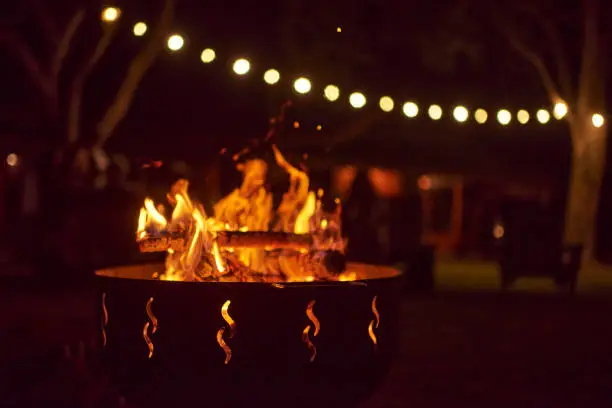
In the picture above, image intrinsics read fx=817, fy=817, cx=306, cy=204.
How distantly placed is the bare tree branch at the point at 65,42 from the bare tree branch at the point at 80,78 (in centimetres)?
39

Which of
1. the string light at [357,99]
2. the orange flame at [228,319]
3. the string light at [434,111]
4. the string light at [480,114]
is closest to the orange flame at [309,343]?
the orange flame at [228,319]

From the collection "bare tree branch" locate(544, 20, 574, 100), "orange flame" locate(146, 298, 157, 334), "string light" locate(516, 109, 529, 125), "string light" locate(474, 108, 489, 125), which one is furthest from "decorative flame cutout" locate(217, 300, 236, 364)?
"bare tree branch" locate(544, 20, 574, 100)

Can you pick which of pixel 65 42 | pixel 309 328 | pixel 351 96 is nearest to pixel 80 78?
pixel 65 42

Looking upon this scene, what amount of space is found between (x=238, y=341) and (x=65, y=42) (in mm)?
12358

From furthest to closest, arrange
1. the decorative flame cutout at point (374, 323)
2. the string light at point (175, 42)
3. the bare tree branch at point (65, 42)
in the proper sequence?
Result: 1. the bare tree branch at point (65, 42)
2. the string light at point (175, 42)
3. the decorative flame cutout at point (374, 323)

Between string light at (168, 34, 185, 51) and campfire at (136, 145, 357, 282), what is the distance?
1117 millimetres

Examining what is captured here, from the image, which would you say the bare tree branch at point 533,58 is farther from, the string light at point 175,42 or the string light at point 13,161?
the string light at point 175,42

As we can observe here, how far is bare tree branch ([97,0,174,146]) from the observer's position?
14.6 meters

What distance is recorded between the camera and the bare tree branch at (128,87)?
1456cm

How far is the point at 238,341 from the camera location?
3.32 meters

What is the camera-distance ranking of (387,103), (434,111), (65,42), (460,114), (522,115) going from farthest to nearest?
(65,42) → (460,114) → (522,115) → (434,111) → (387,103)

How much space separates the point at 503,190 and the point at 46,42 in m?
12.4

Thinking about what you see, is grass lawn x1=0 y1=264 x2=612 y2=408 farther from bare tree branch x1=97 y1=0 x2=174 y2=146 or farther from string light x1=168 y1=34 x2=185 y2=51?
bare tree branch x1=97 y1=0 x2=174 y2=146

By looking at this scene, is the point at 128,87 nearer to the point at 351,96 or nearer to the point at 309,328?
the point at 351,96
